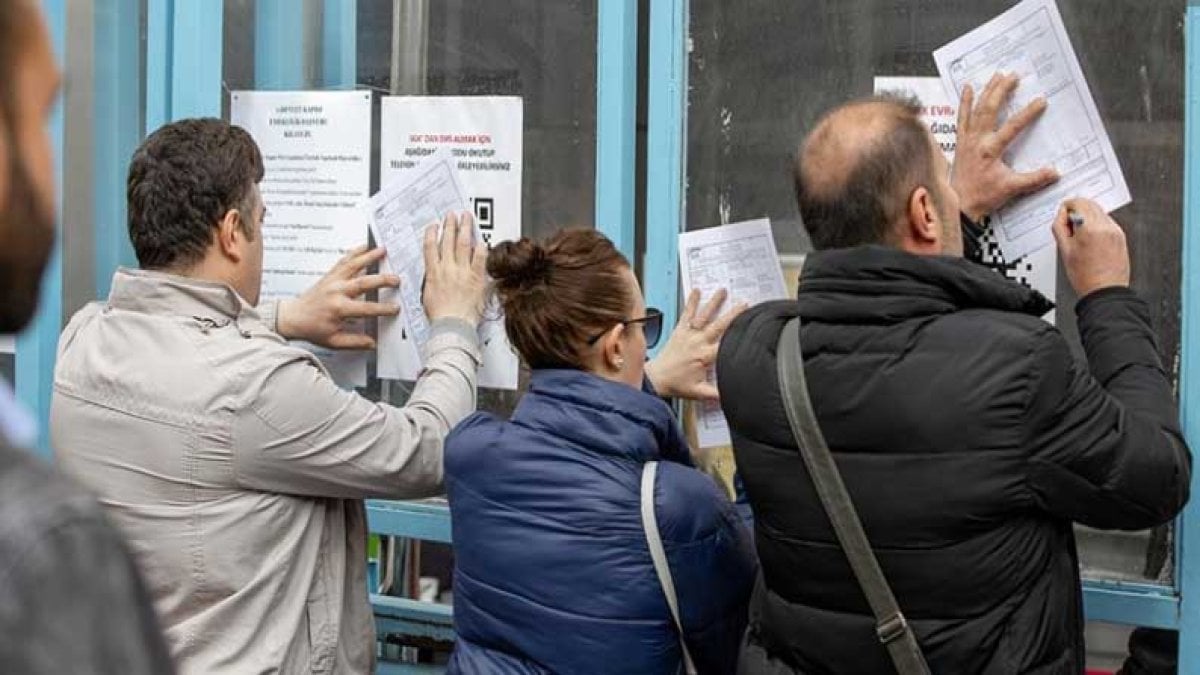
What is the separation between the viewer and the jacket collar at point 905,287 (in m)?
2.15

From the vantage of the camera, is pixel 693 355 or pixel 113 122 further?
pixel 113 122

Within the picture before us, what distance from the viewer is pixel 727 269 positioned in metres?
2.88

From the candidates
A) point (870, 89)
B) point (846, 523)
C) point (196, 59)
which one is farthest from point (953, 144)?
point (196, 59)

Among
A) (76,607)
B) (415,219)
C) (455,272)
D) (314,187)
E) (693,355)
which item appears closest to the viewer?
(76,607)

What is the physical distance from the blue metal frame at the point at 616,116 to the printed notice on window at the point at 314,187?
0.51 m

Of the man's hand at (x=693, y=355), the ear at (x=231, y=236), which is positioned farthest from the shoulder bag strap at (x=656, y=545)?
the ear at (x=231, y=236)

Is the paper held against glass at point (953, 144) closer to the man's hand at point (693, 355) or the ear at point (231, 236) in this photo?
the man's hand at point (693, 355)

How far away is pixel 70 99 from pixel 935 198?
7.00 feet

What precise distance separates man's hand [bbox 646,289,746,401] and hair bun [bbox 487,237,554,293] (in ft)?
1.29

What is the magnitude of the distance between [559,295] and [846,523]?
1.93 ft

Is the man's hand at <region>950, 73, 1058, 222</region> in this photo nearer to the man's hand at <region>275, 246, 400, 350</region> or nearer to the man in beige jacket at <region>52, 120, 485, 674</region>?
the man in beige jacket at <region>52, 120, 485, 674</region>

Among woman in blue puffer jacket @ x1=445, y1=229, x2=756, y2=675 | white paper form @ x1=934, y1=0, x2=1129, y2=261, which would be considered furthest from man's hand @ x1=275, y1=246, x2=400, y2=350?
white paper form @ x1=934, y1=0, x2=1129, y2=261

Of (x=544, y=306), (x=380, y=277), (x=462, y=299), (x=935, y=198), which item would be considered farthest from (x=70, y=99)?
(x=935, y=198)

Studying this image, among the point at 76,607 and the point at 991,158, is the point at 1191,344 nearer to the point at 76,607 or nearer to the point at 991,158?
the point at 991,158
